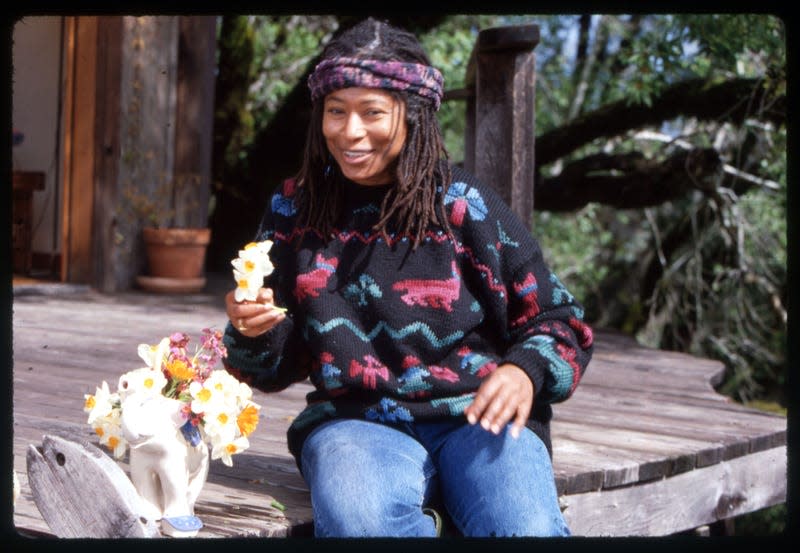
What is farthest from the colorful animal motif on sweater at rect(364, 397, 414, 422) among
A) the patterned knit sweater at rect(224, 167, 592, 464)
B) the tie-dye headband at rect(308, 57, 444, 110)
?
the tie-dye headband at rect(308, 57, 444, 110)

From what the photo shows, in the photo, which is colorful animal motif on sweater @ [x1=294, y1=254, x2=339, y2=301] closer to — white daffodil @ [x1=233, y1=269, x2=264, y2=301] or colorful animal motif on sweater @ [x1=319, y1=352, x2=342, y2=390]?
colorful animal motif on sweater @ [x1=319, y1=352, x2=342, y2=390]

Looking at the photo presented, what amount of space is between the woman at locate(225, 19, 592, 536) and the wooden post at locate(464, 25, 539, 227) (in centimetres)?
137

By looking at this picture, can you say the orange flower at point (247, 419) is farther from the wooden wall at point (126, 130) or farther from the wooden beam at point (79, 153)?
the wooden beam at point (79, 153)

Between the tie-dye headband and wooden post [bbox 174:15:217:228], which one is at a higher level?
the tie-dye headband

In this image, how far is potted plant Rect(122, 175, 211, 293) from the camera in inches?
271

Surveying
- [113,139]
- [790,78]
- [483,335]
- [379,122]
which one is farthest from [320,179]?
[113,139]

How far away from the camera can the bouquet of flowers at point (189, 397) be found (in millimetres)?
2137

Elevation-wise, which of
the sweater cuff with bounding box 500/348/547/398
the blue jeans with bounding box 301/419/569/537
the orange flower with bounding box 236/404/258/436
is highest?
the sweater cuff with bounding box 500/348/547/398

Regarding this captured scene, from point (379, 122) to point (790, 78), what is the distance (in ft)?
2.61

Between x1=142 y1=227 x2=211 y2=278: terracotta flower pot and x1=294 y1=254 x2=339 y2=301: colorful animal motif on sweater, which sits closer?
x1=294 y1=254 x2=339 y2=301: colorful animal motif on sweater

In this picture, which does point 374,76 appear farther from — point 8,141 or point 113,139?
point 113,139

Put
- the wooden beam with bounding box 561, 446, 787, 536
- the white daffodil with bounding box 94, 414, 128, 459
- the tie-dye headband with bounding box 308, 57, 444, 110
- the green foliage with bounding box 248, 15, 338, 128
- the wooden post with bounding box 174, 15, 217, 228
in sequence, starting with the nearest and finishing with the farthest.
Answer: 1. the white daffodil with bounding box 94, 414, 128, 459
2. the tie-dye headband with bounding box 308, 57, 444, 110
3. the wooden beam with bounding box 561, 446, 787, 536
4. the wooden post with bounding box 174, 15, 217, 228
5. the green foliage with bounding box 248, 15, 338, 128

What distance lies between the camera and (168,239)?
22.5ft

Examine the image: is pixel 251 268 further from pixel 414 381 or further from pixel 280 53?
pixel 280 53
